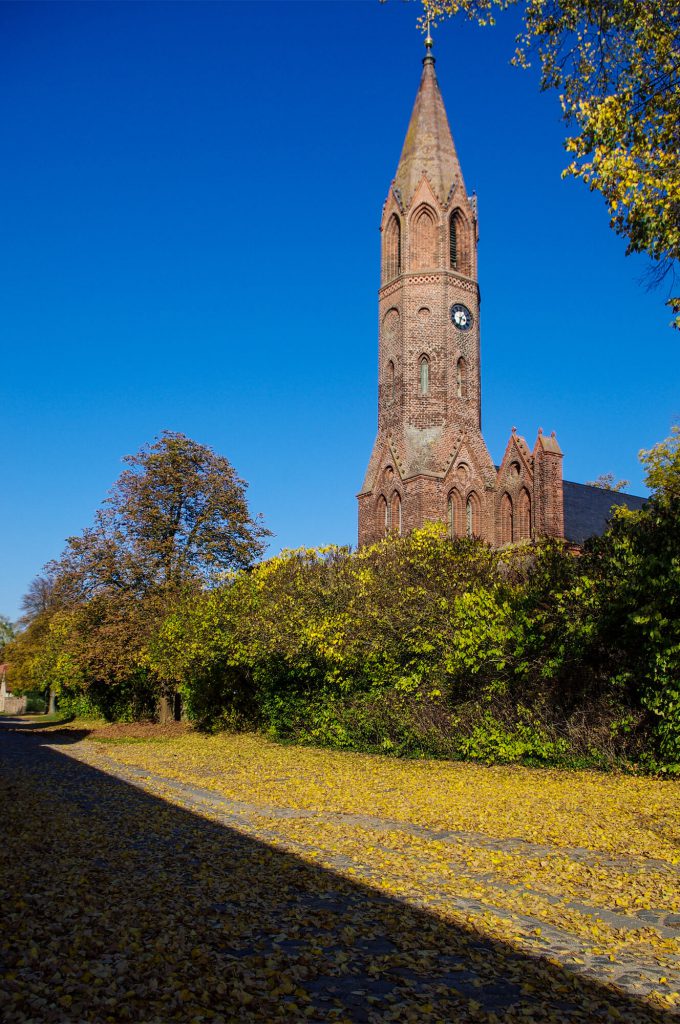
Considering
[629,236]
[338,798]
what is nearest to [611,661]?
[338,798]

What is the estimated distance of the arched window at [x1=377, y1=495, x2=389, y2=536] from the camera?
46375 millimetres

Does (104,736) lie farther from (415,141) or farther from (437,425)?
(415,141)

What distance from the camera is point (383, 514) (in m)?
46.8

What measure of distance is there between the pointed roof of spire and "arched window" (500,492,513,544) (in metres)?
18.3

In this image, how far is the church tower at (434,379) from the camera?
146ft

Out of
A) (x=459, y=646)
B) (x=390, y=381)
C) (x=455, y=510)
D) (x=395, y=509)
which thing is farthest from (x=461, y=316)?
(x=459, y=646)

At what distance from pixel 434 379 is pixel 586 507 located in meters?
11.1

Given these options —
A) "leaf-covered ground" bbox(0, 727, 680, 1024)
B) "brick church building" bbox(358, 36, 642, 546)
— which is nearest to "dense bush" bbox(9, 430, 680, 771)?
"leaf-covered ground" bbox(0, 727, 680, 1024)

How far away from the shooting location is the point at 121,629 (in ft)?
103

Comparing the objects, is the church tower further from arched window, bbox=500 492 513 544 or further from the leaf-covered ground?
the leaf-covered ground

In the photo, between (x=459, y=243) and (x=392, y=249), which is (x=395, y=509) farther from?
(x=459, y=243)

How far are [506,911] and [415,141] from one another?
50089 mm

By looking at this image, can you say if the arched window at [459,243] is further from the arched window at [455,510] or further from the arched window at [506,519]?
the arched window at [506,519]

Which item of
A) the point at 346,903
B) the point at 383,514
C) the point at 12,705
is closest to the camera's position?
the point at 346,903
